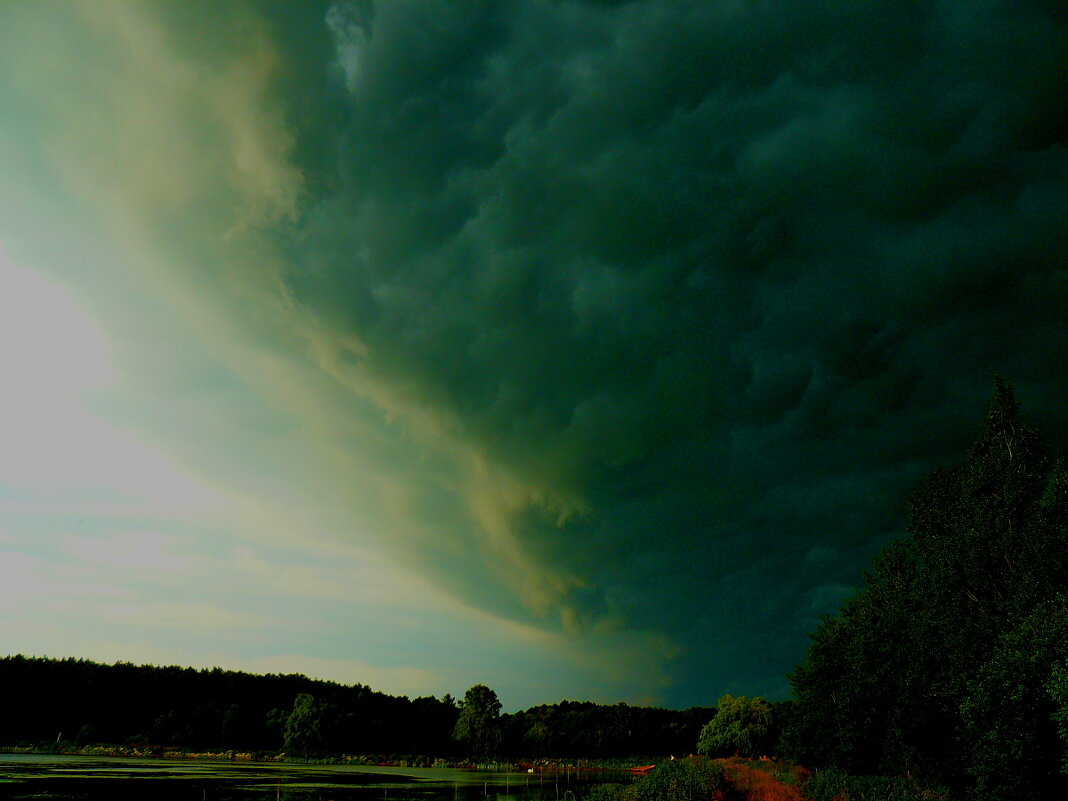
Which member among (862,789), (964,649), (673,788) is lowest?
(673,788)

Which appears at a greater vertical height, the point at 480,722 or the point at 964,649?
the point at 964,649

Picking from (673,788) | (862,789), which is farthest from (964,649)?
(673,788)

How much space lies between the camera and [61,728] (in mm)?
154375

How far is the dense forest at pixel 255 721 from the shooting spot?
154m

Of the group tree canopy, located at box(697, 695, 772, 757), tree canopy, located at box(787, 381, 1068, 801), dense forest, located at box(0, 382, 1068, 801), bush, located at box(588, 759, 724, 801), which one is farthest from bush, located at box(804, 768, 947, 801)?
tree canopy, located at box(697, 695, 772, 757)

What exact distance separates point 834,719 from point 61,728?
177620mm

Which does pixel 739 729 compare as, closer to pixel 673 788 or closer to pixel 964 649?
pixel 673 788

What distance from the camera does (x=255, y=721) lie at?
172m

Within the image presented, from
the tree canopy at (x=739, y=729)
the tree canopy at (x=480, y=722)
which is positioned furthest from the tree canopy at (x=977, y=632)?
the tree canopy at (x=480, y=722)

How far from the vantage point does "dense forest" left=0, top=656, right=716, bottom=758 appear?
154 meters

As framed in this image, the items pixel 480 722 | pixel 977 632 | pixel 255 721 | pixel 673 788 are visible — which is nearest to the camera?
pixel 977 632

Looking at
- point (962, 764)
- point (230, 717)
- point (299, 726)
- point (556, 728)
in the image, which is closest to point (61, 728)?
point (230, 717)

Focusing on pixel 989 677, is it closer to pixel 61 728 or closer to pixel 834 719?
pixel 834 719

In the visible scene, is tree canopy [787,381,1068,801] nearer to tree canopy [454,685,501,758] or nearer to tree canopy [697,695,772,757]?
tree canopy [697,695,772,757]
